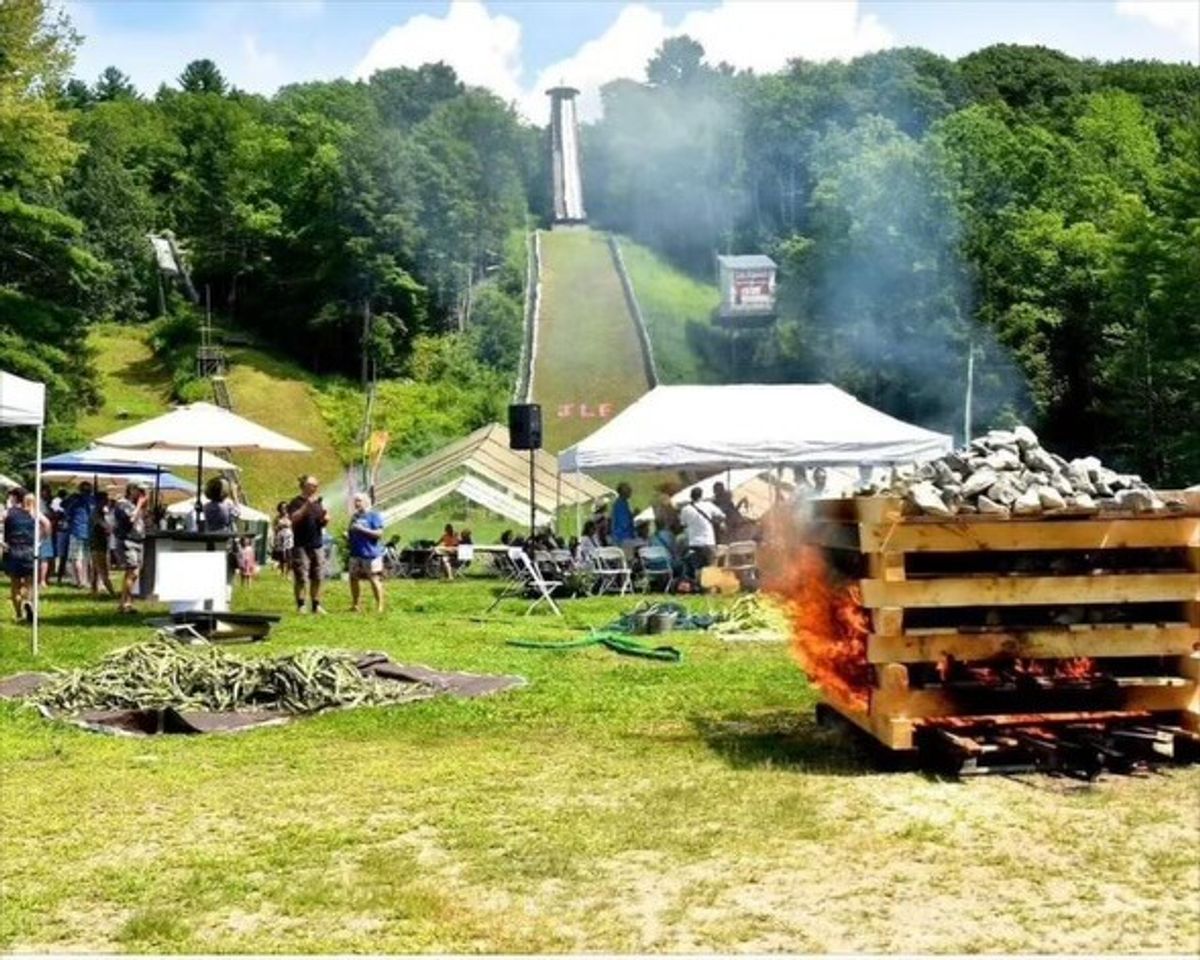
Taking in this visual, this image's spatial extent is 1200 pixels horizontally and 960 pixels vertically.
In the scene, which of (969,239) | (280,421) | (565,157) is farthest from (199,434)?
(565,157)

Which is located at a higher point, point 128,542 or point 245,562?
point 128,542

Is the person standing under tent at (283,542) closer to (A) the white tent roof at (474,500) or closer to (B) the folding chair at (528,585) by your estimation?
(A) the white tent roof at (474,500)

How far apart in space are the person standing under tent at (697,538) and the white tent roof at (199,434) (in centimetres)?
591

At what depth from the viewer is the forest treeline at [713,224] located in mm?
43250

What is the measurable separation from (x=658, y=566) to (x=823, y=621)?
497 inches

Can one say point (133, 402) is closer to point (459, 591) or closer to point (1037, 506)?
point (459, 591)

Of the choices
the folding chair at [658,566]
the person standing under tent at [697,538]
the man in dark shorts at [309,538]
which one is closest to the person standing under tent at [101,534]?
the man in dark shorts at [309,538]

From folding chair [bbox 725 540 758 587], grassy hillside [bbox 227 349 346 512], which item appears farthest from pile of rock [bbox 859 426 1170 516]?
grassy hillside [bbox 227 349 346 512]

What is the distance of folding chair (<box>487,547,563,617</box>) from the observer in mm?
17156

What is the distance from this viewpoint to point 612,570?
66.3 feet

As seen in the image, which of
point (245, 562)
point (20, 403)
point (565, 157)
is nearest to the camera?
point (20, 403)

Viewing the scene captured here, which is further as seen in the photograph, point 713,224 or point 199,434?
point 713,224

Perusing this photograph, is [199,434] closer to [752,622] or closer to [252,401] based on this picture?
[752,622]

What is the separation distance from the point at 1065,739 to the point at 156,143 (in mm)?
94710
